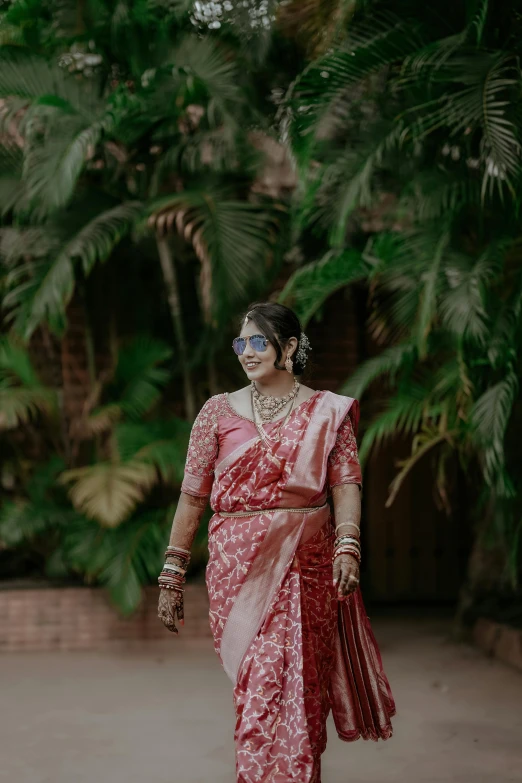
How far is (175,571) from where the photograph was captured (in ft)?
11.5

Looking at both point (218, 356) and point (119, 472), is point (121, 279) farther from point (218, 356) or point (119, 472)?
point (119, 472)

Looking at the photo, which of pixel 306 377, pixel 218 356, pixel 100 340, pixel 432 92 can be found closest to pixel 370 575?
pixel 218 356

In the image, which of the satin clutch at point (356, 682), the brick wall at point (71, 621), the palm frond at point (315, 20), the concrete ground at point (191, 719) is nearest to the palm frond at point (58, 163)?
the palm frond at point (315, 20)

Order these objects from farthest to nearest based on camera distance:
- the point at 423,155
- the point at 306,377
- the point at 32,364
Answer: the point at 32,364 < the point at 423,155 < the point at 306,377

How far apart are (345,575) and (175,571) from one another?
63cm

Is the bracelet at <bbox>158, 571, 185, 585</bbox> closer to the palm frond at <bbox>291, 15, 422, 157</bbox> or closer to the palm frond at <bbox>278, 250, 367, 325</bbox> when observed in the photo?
the palm frond at <bbox>278, 250, 367, 325</bbox>

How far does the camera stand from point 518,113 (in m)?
5.56

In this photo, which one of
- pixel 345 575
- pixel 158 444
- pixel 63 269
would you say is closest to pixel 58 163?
pixel 63 269

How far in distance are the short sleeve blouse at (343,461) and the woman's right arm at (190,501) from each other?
16.3 inches

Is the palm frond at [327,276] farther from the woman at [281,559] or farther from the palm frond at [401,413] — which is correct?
the woman at [281,559]

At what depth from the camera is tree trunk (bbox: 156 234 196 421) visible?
7570 millimetres

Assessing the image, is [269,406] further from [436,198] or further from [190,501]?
[436,198]

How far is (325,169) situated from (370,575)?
3845 mm

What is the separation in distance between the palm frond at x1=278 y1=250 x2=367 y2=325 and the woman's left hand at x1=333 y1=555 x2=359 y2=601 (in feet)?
10.4
